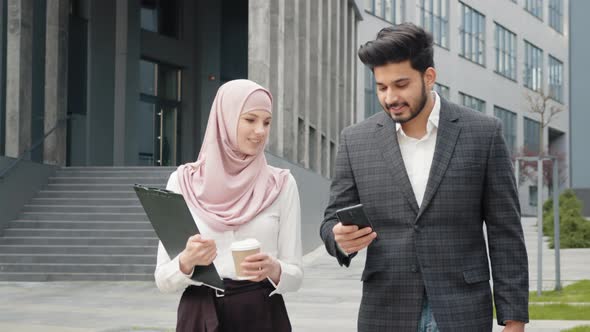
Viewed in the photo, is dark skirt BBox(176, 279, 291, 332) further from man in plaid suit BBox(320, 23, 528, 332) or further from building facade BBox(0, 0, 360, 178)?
building facade BBox(0, 0, 360, 178)

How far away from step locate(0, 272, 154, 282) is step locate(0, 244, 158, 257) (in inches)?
33.7

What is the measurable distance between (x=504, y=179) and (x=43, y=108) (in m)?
21.8

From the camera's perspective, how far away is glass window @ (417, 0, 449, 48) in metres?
49.1

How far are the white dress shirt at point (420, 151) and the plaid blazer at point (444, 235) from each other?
0.05 meters

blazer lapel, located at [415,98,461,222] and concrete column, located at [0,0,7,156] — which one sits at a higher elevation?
concrete column, located at [0,0,7,156]

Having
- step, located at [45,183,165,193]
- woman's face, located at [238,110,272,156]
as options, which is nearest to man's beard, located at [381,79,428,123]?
woman's face, located at [238,110,272,156]

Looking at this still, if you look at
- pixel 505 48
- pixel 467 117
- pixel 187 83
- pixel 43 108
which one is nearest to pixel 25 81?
pixel 43 108

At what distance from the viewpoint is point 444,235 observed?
3.72 metres

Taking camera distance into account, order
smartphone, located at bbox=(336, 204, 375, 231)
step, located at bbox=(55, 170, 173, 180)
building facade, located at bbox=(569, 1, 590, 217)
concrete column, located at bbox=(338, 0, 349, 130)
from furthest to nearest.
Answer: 1. building facade, located at bbox=(569, 1, 590, 217)
2. concrete column, located at bbox=(338, 0, 349, 130)
3. step, located at bbox=(55, 170, 173, 180)
4. smartphone, located at bbox=(336, 204, 375, 231)

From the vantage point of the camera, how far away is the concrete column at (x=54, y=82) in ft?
76.5

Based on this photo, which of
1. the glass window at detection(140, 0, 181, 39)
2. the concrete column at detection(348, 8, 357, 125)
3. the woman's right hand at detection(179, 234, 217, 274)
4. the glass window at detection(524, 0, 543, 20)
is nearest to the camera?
the woman's right hand at detection(179, 234, 217, 274)

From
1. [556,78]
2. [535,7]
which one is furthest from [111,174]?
[556,78]

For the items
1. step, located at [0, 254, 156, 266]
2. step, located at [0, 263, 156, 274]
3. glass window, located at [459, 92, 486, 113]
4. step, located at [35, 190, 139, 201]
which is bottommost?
step, located at [0, 263, 156, 274]

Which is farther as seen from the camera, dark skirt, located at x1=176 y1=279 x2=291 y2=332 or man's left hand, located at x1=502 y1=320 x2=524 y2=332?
dark skirt, located at x1=176 y1=279 x2=291 y2=332
